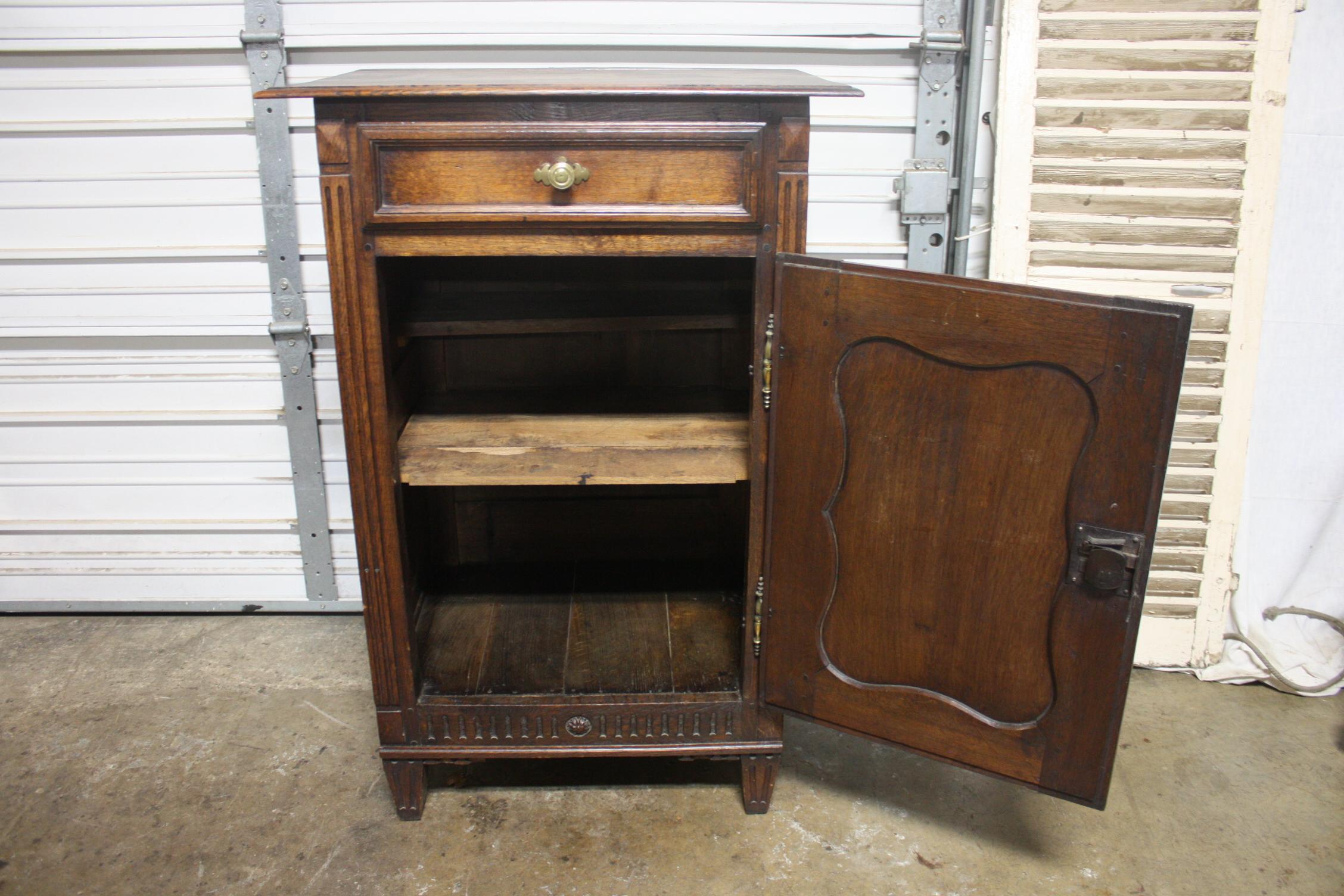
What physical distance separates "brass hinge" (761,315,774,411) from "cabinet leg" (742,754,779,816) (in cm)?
66

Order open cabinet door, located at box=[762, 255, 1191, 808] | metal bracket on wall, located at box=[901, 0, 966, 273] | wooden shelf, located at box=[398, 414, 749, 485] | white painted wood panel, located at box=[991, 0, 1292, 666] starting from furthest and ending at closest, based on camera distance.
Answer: metal bracket on wall, located at box=[901, 0, 966, 273] → white painted wood panel, located at box=[991, 0, 1292, 666] → wooden shelf, located at box=[398, 414, 749, 485] → open cabinet door, located at box=[762, 255, 1191, 808]

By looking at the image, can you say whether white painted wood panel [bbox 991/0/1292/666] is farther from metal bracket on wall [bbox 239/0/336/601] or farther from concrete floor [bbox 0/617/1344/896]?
metal bracket on wall [bbox 239/0/336/601]

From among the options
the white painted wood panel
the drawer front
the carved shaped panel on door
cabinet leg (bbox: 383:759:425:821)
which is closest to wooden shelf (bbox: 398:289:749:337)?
the drawer front

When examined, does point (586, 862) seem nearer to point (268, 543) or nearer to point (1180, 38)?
point (268, 543)

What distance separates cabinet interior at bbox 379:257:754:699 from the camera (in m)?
1.76

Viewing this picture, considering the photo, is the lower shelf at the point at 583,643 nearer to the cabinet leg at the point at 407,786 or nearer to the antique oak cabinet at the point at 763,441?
the antique oak cabinet at the point at 763,441

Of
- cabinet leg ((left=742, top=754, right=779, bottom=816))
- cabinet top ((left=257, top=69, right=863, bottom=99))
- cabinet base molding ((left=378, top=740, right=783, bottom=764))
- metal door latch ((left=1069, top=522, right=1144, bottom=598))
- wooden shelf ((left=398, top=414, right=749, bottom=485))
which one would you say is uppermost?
cabinet top ((left=257, top=69, right=863, bottom=99))

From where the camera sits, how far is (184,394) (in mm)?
2467

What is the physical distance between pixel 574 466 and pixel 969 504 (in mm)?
625

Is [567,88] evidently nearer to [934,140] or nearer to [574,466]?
[574,466]

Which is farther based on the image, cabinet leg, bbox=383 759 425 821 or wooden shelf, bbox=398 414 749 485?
cabinet leg, bbox=383 759 425 821

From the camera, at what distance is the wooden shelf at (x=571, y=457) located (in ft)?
5.68

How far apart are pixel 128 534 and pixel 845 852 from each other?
1850 millimetres

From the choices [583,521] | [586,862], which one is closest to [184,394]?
[583,521]
